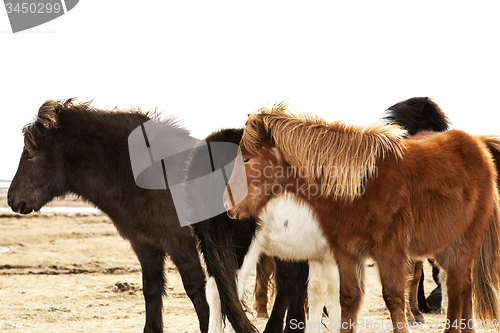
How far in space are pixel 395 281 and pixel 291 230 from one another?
111cm

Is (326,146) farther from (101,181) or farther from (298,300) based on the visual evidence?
(101,181)

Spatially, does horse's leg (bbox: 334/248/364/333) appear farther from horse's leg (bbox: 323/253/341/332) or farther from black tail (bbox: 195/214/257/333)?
black tail (bbox: 195/214/257/333)

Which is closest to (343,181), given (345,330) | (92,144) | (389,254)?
(389,254)

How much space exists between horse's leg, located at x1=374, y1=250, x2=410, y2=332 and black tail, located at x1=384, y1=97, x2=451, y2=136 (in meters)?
2.59

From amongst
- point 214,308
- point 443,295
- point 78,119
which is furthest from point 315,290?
point 78,119

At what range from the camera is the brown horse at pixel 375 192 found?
3215 millimetres

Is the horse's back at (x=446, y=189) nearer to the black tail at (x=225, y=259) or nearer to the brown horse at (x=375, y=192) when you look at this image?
the brown horse at (x=375, y=192)

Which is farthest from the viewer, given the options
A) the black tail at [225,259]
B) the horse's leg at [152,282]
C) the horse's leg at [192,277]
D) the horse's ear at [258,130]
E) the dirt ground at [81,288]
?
the dirt ground at [81,288]

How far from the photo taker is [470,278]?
3721 millimetres

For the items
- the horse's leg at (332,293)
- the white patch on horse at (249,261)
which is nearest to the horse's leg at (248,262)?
the white patch on horse at (249,261)

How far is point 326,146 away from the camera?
130 inches

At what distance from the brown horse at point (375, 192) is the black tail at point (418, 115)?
5.87 ft

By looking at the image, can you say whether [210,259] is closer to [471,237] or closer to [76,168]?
[76,168]

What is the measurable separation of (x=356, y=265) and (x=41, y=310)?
4710 millimetres
